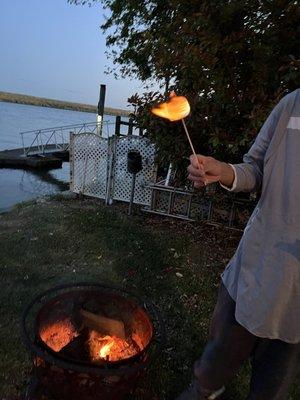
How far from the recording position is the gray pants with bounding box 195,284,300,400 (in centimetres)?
196

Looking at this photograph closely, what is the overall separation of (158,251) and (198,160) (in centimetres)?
428

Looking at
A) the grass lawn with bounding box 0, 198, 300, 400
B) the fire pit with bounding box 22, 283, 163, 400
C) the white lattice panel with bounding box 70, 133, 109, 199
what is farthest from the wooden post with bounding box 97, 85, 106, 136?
the fire pit with bounding box 22, 283, 163, 400

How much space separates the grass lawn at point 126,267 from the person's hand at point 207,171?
1.91m

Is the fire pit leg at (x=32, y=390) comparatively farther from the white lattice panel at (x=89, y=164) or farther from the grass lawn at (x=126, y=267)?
the white lattice panel at (x=89, y=164)

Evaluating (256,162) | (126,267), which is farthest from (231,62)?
(256,162)

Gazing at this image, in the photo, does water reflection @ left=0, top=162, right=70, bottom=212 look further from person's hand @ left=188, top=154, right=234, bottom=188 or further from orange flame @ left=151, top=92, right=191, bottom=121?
person's hand @ left=188, top=154, right=234, bottom=188

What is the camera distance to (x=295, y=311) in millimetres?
1851

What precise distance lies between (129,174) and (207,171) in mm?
7454

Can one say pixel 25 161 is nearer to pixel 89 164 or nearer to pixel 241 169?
pixel 89 164

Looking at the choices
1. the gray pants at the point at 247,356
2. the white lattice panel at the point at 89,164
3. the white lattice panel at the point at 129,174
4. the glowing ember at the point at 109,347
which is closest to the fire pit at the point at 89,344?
the glowing ember at the point at 109,347

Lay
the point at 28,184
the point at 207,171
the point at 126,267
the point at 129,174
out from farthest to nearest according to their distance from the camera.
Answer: the point at 28,184 → the point at 129,174 → the point at 126,267 → the point at 207,171

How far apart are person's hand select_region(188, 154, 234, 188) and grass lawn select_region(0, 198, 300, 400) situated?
1.91m

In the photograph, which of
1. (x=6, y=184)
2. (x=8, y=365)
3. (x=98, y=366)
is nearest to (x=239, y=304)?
(x=98, y=366)

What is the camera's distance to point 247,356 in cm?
207
